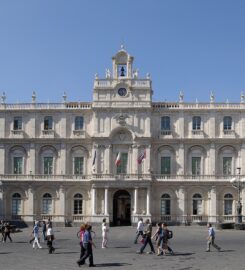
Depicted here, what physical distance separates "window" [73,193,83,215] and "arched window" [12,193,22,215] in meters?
6.70

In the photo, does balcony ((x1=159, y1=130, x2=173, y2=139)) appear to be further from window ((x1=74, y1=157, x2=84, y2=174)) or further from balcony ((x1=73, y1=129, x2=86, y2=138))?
window ((x1=74, y1=157, x2=84, y2=174))

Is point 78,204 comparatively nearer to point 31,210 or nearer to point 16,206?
point 31,210

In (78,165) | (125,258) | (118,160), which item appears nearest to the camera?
(125,258)

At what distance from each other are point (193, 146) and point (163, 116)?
16.8 feet

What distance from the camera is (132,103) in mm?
70500

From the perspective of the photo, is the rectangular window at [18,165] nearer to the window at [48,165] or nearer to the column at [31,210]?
the window at [48,165]

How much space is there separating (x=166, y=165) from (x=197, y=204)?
595 cm

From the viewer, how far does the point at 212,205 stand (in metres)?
69.9

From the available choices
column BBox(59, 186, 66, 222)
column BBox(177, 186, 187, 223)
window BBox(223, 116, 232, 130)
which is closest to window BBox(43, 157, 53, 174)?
column BBox(59, 186, 66, 222)

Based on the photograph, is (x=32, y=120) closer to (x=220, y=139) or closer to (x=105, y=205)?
(x=105, y=205)

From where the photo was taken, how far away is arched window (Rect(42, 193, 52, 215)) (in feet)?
235

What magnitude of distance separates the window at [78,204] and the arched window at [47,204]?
2918mm

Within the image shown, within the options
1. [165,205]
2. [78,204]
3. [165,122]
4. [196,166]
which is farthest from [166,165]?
[78,204]

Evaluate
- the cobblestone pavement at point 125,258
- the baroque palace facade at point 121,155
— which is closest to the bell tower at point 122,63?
the baroque palace facade at point 121,155
